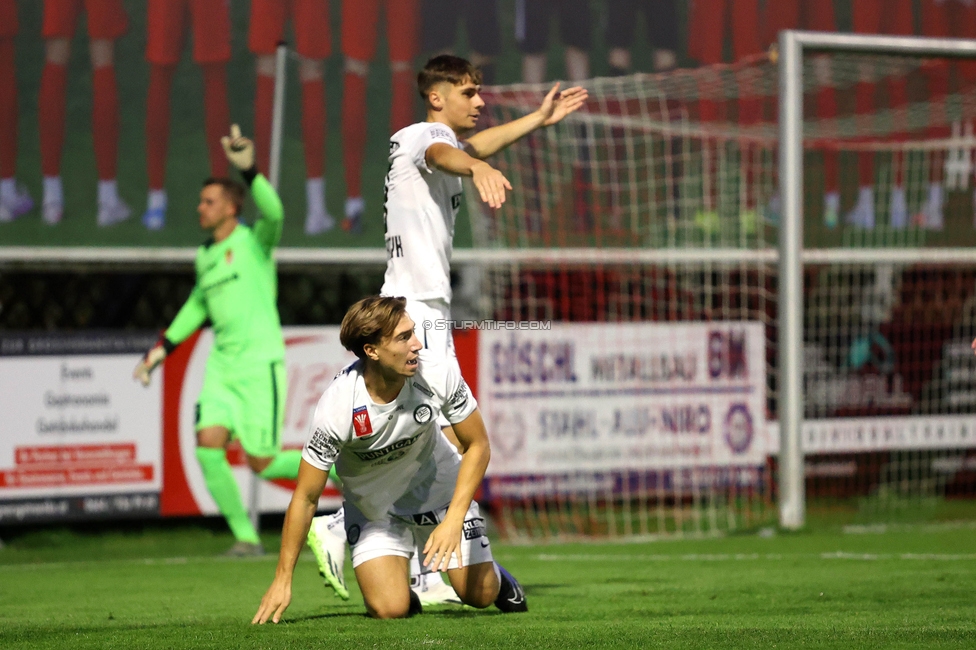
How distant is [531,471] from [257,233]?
2893mm

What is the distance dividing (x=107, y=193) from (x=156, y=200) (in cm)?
39

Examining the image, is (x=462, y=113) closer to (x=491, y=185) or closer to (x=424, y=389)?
(x=491, y=185)

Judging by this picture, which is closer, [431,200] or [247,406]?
[431,200]

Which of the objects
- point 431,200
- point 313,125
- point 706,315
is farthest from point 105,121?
point 431,200

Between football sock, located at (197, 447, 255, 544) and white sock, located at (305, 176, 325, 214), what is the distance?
128 inches

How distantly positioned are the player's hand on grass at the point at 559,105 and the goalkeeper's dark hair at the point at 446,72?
0.41 metres

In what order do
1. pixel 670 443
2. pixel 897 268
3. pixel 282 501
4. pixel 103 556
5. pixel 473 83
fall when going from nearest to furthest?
pixel 473 83 → pixel 103 556 → pixel 282 501 → pixel 670 443 → pixel 897 268

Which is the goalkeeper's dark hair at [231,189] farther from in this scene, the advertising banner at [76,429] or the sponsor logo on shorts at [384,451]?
the sponsor logo on shorts at [384,451]

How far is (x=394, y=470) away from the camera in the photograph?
5.23 metres

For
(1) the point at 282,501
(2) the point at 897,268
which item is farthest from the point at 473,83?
(2) the point at 897,268

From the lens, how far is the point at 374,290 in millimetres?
10430

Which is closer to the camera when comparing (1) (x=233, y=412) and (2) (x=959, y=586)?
(2) (x=959, y=586)

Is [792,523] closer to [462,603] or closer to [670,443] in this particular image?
[670,443]

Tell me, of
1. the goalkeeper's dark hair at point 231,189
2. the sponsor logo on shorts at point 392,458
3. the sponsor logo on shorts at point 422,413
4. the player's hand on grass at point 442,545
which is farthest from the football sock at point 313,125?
the player's hand on grass at point 442,545
